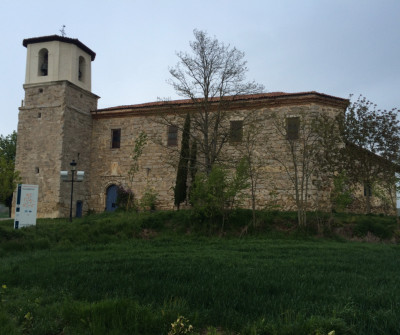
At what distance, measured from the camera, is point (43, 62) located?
20375mm

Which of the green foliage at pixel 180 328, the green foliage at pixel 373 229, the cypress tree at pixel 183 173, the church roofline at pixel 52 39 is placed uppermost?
the church roofline at pixel 52 39

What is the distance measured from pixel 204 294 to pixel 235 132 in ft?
46.0

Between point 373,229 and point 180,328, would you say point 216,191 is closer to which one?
point 373,229

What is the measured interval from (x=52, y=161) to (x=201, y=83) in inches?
370

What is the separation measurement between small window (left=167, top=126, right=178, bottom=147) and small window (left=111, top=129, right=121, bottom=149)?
3233 millimetres

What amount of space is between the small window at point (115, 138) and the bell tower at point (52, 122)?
1602mm

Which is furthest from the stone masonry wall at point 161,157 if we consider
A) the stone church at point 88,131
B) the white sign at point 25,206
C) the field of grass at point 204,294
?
the field of grass at point 204,294

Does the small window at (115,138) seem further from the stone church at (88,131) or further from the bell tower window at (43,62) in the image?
the bell tower window at (43,62)

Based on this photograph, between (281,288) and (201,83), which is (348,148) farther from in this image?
(281,288)

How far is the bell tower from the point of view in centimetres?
1888

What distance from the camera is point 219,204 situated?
12141 mm

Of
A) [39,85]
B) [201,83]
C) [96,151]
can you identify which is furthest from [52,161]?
[201,83]

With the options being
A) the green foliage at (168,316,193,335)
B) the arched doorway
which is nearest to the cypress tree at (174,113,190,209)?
the arched doorway

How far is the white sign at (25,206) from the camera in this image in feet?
39.1
